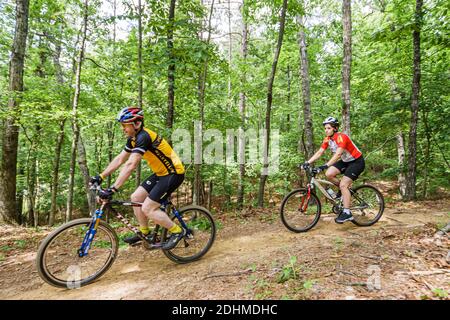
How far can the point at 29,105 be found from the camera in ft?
23.9

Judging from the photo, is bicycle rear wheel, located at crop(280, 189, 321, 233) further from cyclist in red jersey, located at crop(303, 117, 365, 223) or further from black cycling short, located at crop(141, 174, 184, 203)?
black cycling short, located at crop(141, 174, 184, 203)

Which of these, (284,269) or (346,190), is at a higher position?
(346,190)

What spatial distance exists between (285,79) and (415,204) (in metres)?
14.8

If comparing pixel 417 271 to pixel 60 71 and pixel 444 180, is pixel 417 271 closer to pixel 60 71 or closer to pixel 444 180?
pixel 444 180

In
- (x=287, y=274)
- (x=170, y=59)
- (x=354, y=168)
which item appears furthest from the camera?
(x=170, y=59)

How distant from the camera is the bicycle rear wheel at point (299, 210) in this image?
5816mm

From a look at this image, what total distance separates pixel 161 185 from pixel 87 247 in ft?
4.81

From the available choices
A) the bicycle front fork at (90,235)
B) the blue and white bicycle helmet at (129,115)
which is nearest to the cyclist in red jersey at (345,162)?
the blue and white bicycle helmet at (129,115)

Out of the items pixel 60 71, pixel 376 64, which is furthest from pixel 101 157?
pixel 376 64

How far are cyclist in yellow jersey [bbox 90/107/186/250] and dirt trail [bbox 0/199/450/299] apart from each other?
2.49 feet

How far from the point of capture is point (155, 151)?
407cm

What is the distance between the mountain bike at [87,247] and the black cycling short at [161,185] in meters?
0.24

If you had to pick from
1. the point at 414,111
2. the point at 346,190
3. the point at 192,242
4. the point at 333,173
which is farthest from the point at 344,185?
the point at 414,111

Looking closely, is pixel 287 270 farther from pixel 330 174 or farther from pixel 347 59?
pixel 347 59
